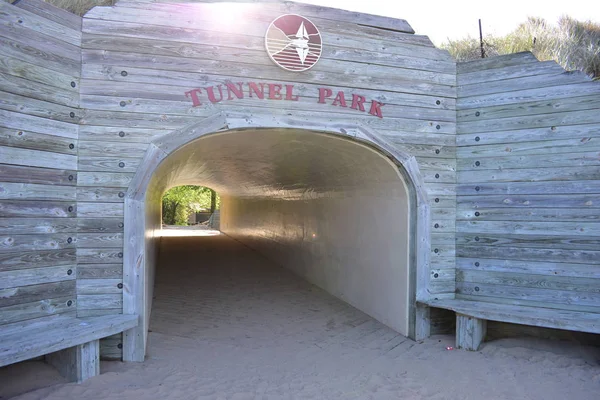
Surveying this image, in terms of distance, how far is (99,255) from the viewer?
4734 mm

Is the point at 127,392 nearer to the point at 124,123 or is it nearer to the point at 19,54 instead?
the point at 124,123

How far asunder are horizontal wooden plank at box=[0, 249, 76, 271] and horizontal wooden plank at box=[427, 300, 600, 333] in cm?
431

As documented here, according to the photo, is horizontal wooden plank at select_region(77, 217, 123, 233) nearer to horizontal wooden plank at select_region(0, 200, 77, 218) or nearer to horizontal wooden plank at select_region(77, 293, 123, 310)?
horizontal wooden plank at select_region(0, 200, 77, 218)

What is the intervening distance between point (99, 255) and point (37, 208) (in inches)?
30.7

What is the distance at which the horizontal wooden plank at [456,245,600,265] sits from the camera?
525 centimetres

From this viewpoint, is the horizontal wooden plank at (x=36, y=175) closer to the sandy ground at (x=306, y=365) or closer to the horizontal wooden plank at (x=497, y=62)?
the sandy ground at (x=306, y=365)

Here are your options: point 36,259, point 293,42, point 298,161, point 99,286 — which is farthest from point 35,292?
point 298,161

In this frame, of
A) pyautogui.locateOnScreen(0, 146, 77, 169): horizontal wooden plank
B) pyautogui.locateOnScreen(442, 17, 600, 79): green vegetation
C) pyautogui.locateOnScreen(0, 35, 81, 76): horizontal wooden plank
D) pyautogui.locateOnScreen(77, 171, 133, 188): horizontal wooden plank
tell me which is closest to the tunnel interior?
pyautogui.locateOnScreen(77, 171, 133, 188): horizontal wooden plank

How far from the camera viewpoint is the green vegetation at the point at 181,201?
109 feet

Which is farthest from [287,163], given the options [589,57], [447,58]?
[589,57]

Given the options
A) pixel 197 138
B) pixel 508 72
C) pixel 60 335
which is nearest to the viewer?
pixel 60 335

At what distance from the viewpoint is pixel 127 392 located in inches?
165

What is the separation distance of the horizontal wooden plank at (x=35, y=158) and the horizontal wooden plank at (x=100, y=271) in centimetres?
107

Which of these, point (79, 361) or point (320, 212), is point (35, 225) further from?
point (320, 212)
